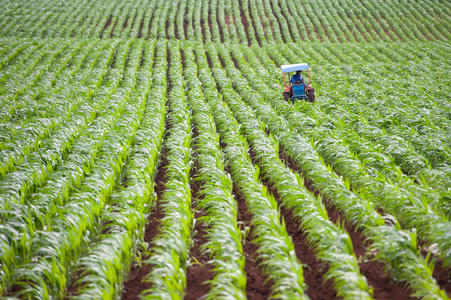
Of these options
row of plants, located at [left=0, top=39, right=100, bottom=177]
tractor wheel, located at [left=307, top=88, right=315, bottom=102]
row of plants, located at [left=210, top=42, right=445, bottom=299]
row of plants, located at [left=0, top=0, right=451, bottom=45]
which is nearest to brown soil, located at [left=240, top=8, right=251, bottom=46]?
row of plants, located at [left=0, top=0, right=451, bottom=45]

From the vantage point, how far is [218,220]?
16.9ft

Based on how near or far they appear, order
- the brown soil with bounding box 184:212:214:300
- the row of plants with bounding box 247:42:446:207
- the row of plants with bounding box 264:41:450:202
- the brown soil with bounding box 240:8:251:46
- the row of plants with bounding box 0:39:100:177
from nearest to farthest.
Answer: the brown soil with bounding box 184:212:214:300 < the row of plants with bounding box 247:42:446:207 < the row of plants with bounding box 264:41:450:202 < the row of plants with bounding box 0:39:100:177 < the brown soil with bounding box 240:8:251:46

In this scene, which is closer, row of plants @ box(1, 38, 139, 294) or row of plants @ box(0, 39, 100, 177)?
row of plants @ box(1, 38, 139, 294)

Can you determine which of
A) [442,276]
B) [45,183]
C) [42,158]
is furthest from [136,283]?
[42,158]

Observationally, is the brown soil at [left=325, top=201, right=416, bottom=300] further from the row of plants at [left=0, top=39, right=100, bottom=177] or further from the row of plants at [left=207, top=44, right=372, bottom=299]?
the row of plants at [left=0, top=39, right=100, bottom=177]

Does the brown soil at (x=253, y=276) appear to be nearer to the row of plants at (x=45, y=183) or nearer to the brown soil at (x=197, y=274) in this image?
the brown soil at (x=197, y=274)

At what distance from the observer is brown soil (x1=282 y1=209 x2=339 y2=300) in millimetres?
4020

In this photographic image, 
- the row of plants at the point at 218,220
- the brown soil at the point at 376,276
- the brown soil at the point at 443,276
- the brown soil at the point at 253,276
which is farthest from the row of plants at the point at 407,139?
the row of plants at the point at 218,220

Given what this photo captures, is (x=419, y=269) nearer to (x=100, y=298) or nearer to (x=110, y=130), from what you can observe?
(x=100, y=298)

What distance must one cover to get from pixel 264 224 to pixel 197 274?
1.26 metres

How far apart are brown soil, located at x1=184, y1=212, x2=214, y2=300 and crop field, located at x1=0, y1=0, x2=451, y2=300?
22mm

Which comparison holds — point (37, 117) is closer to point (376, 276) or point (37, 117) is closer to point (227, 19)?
point (376, 276)

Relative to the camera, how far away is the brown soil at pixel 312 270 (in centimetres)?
402

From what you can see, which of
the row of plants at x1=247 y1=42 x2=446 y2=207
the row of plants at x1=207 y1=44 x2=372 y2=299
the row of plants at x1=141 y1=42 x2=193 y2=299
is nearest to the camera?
the row of plants at x1=207 y1=44 x2=372 y2=299
